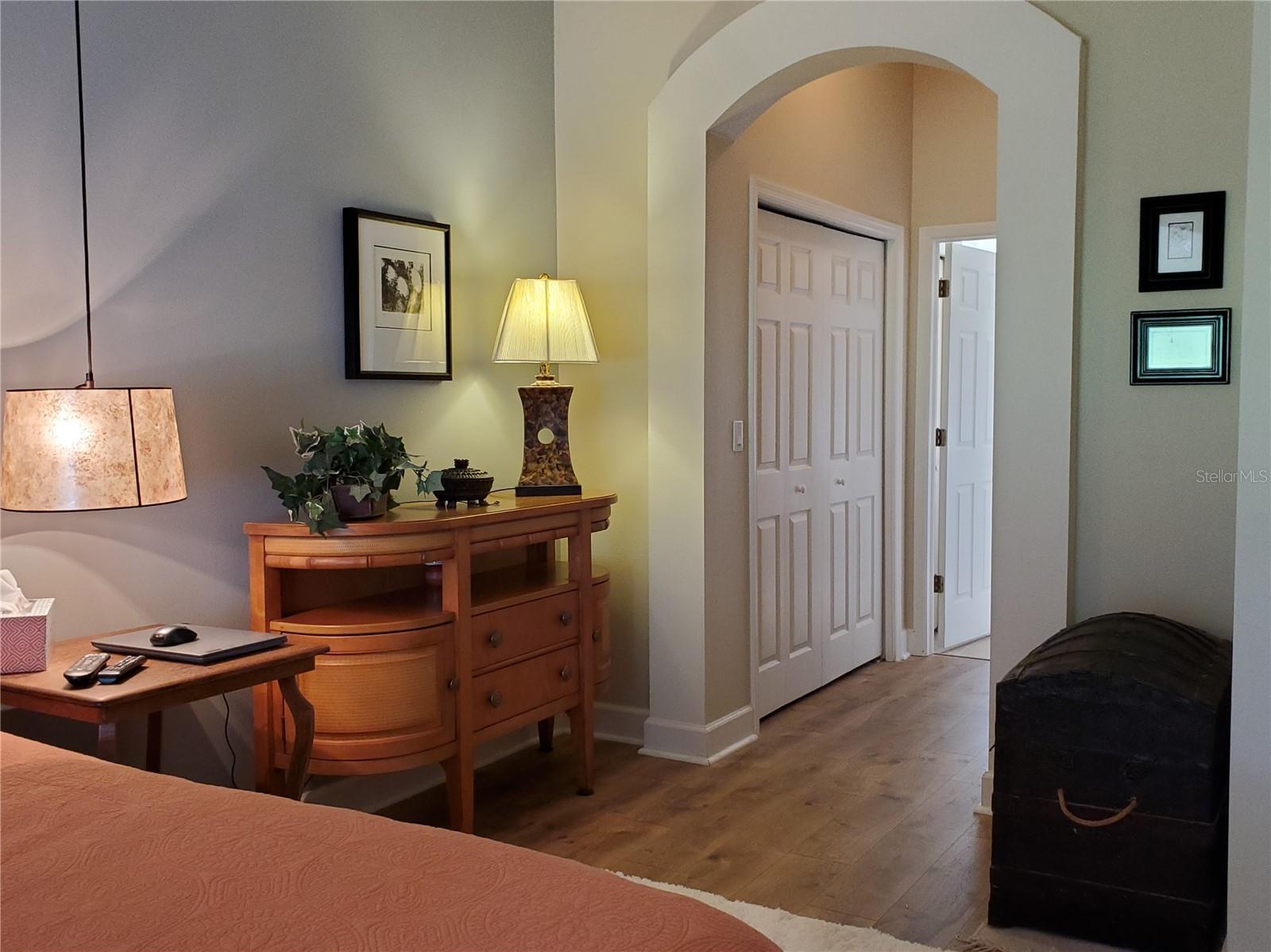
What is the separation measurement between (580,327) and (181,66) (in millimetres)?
1437

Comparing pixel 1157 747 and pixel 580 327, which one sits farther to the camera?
pixel 580 327

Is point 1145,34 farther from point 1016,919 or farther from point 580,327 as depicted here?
point 1016,919

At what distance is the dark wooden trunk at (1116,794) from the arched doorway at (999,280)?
2.04 feet

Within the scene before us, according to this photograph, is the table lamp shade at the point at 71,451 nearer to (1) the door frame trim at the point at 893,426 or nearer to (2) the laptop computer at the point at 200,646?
(2) the laptop computer at the point at 200,646

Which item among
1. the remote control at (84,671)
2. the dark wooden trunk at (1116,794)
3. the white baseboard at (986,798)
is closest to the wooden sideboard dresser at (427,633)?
the remote control at (84,671)

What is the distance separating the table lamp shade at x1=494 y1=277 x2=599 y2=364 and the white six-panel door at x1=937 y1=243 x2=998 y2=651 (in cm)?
240

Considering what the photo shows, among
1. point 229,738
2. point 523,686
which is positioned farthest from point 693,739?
point 229,738

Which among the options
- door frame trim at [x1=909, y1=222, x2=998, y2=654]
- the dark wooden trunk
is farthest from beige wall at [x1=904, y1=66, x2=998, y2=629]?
the dark wooden trunk

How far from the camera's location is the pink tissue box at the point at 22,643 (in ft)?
7.10

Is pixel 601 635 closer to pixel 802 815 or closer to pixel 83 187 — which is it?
pixel 802 815

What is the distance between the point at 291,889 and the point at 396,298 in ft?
7.85

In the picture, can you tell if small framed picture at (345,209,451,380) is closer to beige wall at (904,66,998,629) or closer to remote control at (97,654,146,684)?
remote control at (97,654,146,684)

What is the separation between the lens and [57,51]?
97.6 inches

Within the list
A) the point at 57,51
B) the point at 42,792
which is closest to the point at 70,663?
the point at 42,792
